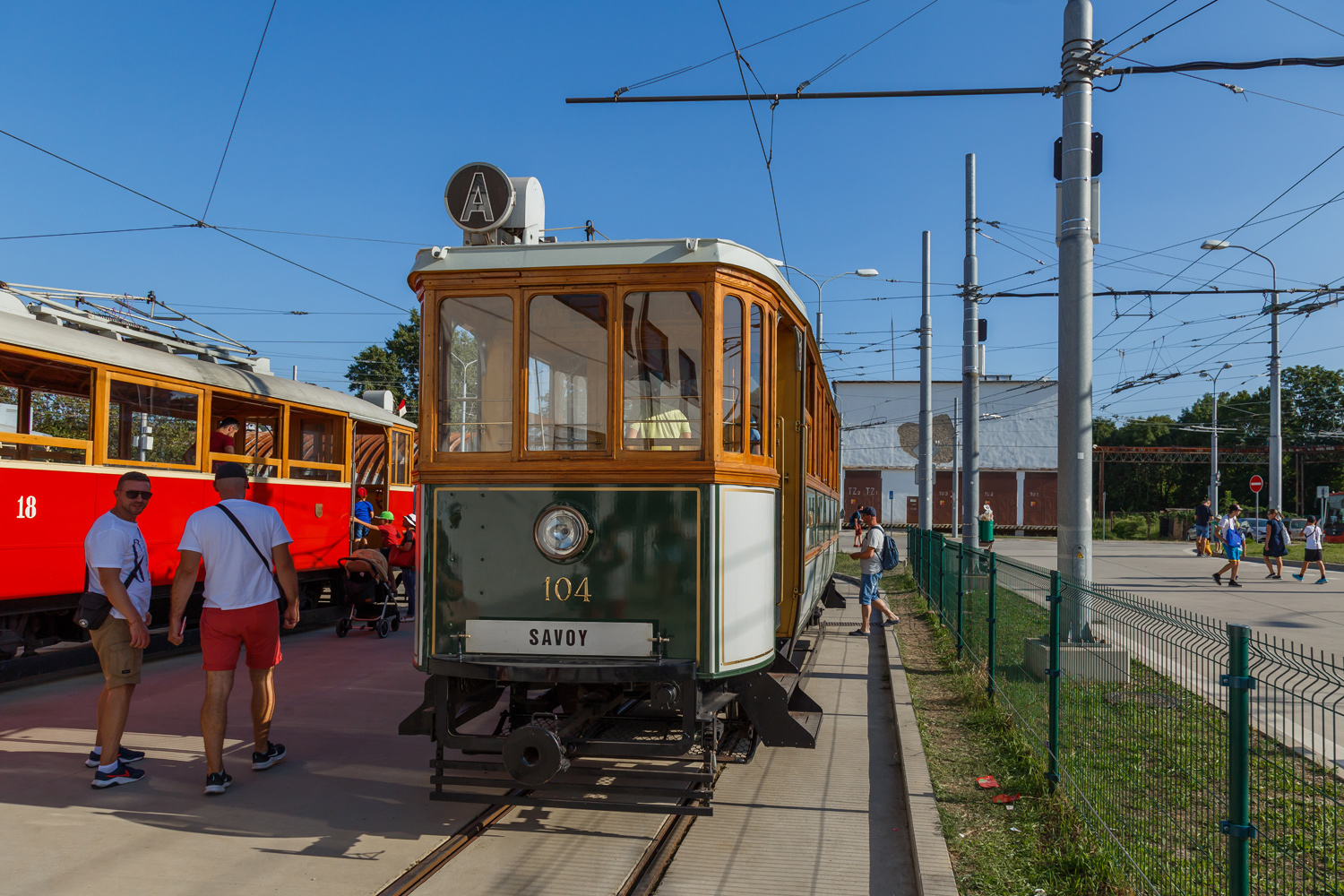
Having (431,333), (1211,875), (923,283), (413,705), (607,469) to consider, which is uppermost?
(923,283)

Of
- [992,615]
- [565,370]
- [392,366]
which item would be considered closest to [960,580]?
[992,615]

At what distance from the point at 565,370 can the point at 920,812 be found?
302 cm

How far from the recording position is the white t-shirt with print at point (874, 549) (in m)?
12.1

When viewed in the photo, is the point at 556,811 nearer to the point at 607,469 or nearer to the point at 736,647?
the point at 736,647

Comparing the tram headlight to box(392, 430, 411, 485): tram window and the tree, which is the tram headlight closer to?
box(392, 430, 411, 485): tram window

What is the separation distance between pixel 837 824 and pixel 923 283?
682 inches

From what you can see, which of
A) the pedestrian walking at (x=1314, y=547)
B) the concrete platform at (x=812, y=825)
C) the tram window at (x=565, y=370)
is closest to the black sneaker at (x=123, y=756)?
the tram window at (x=565, y=370)

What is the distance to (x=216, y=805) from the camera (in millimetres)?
5527

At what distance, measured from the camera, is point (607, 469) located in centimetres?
516

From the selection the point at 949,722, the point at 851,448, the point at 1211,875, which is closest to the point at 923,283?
the point at 949,722

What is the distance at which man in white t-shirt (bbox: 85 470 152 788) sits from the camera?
567 centimetres

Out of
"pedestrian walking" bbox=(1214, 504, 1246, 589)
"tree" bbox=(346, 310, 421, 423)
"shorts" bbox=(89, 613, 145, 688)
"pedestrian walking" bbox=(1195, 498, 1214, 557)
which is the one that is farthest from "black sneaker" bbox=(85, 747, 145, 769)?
"tree" bbox=(346, 310, 421, 423)

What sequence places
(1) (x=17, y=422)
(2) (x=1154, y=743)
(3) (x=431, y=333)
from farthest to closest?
(1) (x=17, y=422), (3) (x=431, y=333), (2) (x=1154, y=743)

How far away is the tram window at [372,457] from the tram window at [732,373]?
9774mm
